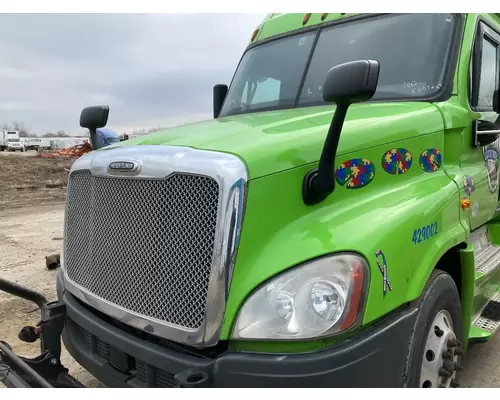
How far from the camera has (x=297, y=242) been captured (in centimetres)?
218

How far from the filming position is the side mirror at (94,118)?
11.7 ft

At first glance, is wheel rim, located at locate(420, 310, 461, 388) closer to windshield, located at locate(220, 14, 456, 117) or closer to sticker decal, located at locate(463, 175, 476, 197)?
sticker decal, located at locate(463, 175, 476, 197)

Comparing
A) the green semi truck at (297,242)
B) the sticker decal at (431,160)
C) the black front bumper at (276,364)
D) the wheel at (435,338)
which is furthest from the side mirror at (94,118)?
the wheel at (435,338)

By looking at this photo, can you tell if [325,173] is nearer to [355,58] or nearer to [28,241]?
[355,58]

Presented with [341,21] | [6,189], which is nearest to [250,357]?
[341,21]

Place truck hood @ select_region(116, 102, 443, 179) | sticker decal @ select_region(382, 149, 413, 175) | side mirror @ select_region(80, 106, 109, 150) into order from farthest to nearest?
1. side mirror @ select_region(80, 106, 109, 150)
2. sticker decal @ select_region(382, 149, 413, 175)
3. truck hood @ select_region(116, 102, 443, 179)

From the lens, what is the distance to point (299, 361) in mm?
2006

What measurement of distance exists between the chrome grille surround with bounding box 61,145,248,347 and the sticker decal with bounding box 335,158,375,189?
590mm

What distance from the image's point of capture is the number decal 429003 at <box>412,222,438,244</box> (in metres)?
2.40

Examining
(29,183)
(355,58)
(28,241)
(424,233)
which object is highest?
(355,58)

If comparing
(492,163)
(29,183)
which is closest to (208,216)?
(492,163)

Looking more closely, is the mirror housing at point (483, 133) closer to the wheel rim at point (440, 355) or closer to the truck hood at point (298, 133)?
the truck hood at point (298, 133)

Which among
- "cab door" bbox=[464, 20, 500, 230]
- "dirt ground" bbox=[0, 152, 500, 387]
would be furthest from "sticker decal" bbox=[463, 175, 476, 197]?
"dirt ground" bbox=[0, 152, 500, 387]

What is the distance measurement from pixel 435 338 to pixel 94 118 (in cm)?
276
